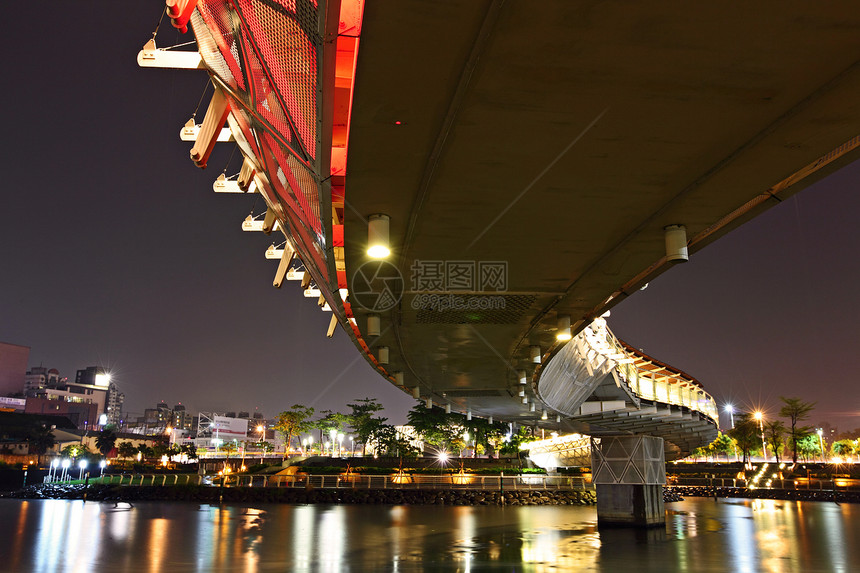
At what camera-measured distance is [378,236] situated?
366 inches

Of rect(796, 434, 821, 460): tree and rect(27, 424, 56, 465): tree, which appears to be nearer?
rect(27, 424, 56, 465): tree

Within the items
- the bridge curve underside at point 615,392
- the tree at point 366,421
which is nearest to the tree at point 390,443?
the tree at point 366,421

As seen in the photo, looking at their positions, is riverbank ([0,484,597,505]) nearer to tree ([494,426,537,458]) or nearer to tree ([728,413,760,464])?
tree ([494,426,537,458])

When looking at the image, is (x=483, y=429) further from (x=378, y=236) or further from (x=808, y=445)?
(x=378, y=236)

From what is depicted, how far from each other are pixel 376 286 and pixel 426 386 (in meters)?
16.0

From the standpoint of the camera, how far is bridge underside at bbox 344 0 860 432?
5473 millimetres

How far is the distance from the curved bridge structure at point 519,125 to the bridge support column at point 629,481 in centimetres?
2541

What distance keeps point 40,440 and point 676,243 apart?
12592cm

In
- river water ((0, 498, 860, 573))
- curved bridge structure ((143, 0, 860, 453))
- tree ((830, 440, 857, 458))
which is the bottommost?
river water ((0, 498, 860, 573))

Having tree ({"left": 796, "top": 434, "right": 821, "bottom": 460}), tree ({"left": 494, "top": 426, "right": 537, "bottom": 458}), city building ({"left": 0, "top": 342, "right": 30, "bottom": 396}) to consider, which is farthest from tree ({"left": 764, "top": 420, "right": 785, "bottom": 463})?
city building ({"left": 0, "top": 342, "right": 30, "bottom": 396})

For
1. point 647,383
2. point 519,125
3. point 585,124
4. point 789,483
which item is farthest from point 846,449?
point 519,125

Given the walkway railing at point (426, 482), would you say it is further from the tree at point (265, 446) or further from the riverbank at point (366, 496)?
the tree at point (265, 446)

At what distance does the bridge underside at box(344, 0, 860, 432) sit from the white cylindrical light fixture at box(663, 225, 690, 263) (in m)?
0.18

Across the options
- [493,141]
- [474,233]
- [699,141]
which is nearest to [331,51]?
[493,141]
